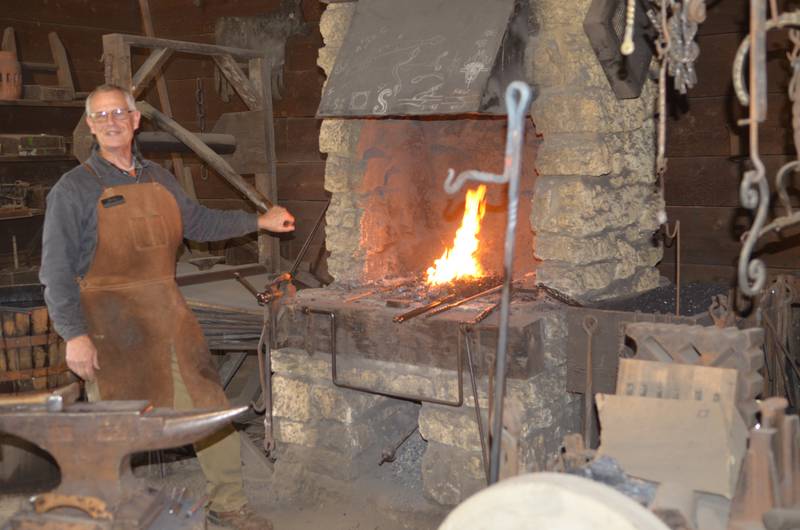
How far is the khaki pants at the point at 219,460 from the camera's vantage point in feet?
13.1

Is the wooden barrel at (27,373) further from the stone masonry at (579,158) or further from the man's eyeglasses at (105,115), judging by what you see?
the stone masonry at (579,158)

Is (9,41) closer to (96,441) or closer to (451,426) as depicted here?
(451,426)

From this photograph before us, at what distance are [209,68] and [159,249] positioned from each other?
3709 mm

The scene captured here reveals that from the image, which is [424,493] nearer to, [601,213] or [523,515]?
[601,213]

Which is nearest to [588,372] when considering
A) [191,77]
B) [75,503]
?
[75,503]

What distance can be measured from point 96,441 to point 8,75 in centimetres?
490

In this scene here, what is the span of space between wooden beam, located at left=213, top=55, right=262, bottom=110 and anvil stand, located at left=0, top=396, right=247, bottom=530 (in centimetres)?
433

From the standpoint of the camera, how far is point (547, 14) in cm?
402

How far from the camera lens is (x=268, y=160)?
6.58 metres

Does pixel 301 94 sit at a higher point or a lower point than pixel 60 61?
lower

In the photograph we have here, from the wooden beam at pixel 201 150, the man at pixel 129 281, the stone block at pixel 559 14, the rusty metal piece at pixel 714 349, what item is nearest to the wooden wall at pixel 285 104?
the wooden beam at pixel 201 150

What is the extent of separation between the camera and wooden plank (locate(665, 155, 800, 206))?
4.72 m

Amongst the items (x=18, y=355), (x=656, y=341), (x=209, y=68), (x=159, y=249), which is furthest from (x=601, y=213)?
(x=209, y=68)

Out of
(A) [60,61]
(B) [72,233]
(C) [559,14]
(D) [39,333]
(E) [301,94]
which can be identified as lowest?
(D) [39,333]
